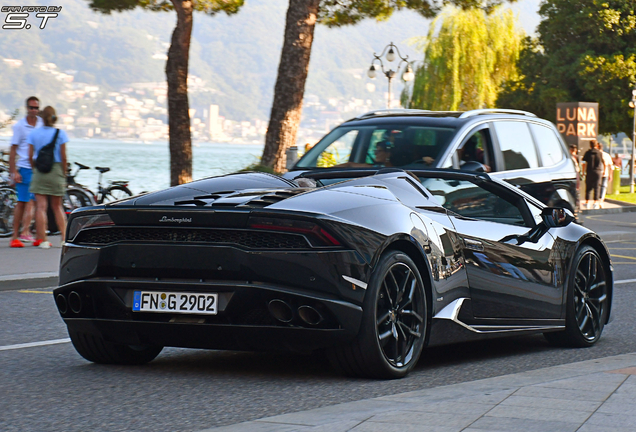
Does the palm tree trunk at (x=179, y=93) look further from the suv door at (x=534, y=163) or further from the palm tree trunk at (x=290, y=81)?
the suv door at (x=534, y=163)

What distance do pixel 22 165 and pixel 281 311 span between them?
9.94m

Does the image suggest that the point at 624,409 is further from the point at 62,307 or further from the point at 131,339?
the point at 62,307

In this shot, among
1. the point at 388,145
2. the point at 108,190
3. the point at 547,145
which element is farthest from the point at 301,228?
the point at 108,190

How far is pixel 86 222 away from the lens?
5.73 metres

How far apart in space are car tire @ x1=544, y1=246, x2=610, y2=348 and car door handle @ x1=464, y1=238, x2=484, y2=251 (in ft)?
3.89

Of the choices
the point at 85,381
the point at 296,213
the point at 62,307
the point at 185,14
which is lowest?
the point at 85,381

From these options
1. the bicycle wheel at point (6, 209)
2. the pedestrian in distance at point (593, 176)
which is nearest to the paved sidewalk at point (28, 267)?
the bicycle wheel at point (6, 209)

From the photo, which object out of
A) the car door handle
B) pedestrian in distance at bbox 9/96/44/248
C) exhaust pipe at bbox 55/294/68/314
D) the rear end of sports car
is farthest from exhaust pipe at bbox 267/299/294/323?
pedestrian in distance at bbox 9/96/44/248

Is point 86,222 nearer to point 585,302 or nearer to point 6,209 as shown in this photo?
point 585,302

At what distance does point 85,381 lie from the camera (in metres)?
5.66

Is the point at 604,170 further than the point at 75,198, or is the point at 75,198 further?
the point at 604,170

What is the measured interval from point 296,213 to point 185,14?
1546 centimetres

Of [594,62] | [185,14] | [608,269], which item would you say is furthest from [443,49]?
[608,269]

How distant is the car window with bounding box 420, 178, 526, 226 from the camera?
277 inches
